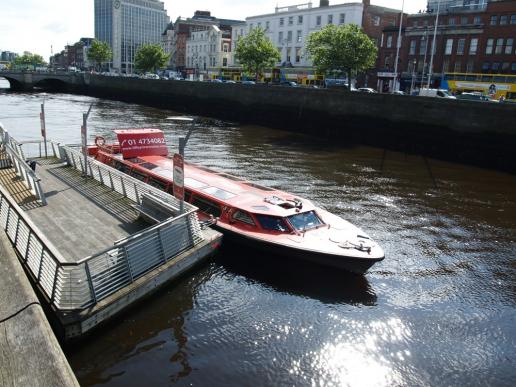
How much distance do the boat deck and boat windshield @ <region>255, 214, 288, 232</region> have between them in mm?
3561

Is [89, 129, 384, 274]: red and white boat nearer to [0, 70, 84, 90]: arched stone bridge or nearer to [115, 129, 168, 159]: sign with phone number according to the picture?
[115, 129, 168, 159]: sign with phone number

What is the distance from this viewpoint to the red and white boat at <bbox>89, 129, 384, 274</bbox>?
43.8 feet

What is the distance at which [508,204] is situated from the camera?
23.8m

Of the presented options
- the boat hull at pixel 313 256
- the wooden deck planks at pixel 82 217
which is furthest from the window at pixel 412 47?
the boat hull at pixel 313 256

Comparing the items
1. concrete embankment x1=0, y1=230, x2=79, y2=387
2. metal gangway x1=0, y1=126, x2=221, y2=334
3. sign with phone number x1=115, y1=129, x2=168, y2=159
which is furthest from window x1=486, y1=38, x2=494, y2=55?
concrete embankment x1=0, y1=230, x2=79, y2=387

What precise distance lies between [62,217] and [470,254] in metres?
14.1

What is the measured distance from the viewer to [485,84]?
55.1 meters

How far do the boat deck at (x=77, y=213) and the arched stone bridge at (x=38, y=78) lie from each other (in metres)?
92.7

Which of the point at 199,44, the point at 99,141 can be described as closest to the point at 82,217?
the point at 99,141

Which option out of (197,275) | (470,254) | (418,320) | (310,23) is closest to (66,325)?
(197,275)

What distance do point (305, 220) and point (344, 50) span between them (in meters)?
38.5

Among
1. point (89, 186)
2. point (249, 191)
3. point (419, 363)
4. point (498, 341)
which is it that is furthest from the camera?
point (89, 186)

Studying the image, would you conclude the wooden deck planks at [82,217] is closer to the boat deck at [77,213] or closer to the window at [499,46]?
the boat deck at [77,213]

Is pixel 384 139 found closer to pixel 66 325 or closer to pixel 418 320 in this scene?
pixel 418 320
